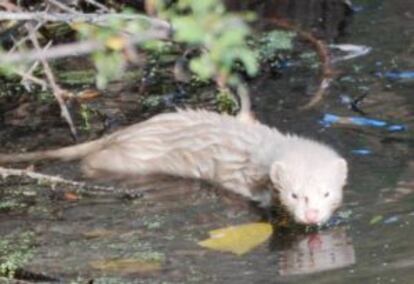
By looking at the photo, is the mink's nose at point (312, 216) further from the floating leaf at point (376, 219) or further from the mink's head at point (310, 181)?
the floating leaf at point (376, 219)

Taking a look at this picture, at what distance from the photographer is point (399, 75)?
32.4ft

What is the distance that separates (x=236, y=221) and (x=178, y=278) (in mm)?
1138

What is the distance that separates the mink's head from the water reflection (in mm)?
182

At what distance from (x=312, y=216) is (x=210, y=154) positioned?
1533mm

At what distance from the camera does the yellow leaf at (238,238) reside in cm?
695

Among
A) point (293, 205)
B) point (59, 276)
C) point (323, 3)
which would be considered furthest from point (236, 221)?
point (323, 3)

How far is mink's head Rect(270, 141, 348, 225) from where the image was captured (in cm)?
745

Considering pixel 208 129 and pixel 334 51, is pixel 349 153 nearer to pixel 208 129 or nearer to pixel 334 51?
pixel 208 129

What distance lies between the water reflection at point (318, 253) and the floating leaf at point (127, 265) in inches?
27.6

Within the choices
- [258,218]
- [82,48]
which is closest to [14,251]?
[258,218]

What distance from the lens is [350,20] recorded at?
12016 mm

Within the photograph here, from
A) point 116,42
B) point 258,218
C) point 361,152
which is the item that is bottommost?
point 258,218

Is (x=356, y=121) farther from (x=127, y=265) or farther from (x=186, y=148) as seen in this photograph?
(x=127, y=265)

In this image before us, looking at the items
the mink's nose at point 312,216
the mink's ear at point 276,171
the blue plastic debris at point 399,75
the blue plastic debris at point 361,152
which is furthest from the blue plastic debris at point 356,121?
the mink's nose at point 312,216
